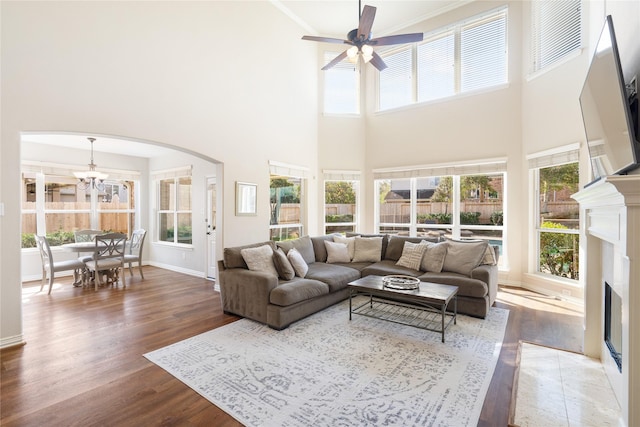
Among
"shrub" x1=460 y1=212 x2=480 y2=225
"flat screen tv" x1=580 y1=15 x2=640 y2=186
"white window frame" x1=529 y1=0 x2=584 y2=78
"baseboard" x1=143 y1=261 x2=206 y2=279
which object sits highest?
"white window frame" x1=529 y1=0 x2=584 y2=78

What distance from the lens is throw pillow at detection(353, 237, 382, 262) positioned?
196 inches

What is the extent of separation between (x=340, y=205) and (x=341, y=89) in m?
2.68

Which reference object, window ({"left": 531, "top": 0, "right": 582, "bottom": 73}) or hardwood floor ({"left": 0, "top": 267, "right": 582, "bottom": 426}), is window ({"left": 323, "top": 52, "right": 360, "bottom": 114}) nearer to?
window ({"left": 531, "top": 0, "right": 582, "bottom": 73})

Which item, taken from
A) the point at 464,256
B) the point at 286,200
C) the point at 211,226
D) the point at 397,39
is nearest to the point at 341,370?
the point at 464,256

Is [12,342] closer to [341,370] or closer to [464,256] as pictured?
[341,370]

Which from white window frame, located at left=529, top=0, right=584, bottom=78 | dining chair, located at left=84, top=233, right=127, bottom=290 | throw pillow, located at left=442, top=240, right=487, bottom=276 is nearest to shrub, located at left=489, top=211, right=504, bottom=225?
throw pillow, located at left=442, top=240, right=487, bottom=276

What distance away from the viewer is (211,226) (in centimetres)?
588

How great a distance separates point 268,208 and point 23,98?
11.2 feet

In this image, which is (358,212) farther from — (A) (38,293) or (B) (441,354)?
(A) (38,293)

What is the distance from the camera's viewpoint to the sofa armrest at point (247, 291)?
337 cm

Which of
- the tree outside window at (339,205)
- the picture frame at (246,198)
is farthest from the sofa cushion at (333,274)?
the tree outside window at (339,205)

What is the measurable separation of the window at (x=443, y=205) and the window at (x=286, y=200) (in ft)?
5.75

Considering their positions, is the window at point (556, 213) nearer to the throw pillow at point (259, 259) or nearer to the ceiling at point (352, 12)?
the ceiling at point (352, 12)

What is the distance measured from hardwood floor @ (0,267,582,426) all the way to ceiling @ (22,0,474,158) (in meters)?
2.73
